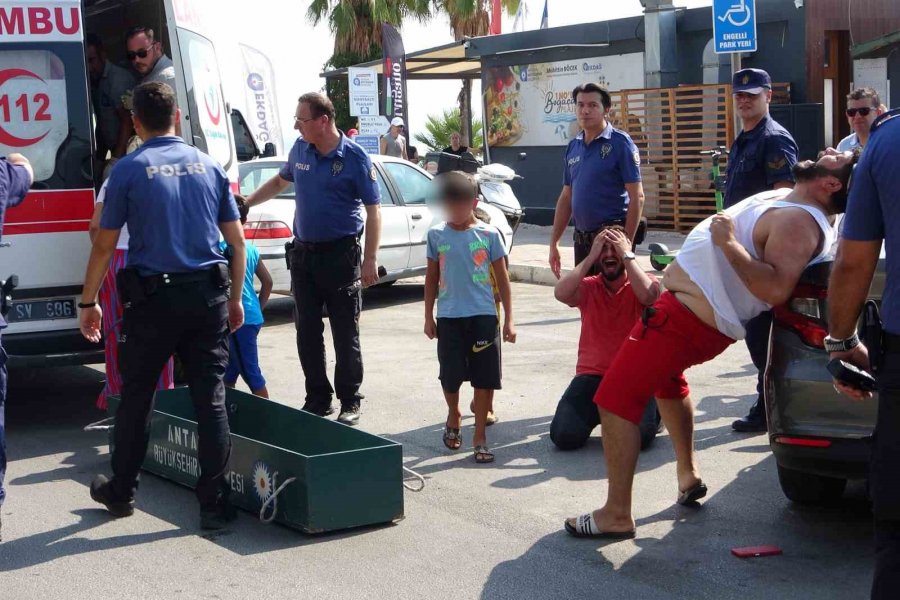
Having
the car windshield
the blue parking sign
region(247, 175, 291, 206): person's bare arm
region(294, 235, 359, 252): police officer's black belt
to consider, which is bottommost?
region(294, 235, 359, 252): police officer's black belt

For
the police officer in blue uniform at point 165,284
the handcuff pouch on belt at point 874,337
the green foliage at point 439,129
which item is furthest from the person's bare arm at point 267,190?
the green foliage at point 439,129

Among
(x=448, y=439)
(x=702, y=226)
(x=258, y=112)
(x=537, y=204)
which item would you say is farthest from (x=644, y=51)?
(x=702, y=226)

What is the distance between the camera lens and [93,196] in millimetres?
7500

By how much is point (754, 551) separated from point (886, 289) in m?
1.83

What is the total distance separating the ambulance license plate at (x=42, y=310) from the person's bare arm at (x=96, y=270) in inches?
78.1

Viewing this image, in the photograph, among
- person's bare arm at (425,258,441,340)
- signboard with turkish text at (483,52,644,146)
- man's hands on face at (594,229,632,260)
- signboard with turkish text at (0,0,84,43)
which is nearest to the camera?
man's hands on face at (594,229,632,260)

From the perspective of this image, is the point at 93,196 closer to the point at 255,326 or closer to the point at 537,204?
the point at 255,326

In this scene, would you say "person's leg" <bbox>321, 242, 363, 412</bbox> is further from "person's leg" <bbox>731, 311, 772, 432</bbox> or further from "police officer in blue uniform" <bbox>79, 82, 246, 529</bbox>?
"person's leg" <bbox>731, 311, 772, 432</bbox>

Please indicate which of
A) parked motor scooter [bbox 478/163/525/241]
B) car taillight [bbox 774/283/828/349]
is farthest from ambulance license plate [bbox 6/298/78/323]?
parked motor scooter [bbox 478/163/525/241]

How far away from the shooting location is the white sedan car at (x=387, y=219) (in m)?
11.8

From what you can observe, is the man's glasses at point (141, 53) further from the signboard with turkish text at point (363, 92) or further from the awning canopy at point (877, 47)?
the signboard with turkish text at point (363, 92)

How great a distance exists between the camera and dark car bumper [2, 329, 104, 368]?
23.9 ft

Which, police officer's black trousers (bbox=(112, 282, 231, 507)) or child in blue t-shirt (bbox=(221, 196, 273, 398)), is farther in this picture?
child in blue t-shirt (bbox=(221, 196, 273, 398))

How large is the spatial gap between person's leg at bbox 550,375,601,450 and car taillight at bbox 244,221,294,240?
18.3 ft
